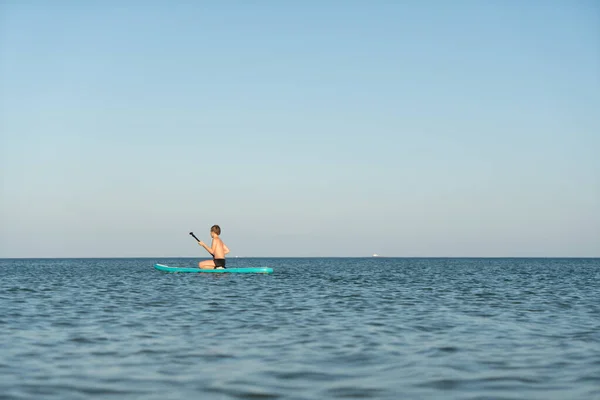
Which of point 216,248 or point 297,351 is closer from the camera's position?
point 297,351

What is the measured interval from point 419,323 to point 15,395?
359 inches

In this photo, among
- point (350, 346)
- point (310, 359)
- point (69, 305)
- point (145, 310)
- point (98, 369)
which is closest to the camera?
point (98, 369)

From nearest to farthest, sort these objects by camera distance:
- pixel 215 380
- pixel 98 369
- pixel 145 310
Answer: pixel 215 380
pixel 98 369
pixel 145 310

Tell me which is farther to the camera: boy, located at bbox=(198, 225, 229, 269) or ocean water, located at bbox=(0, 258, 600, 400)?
boy, located at bbox=(198, 225, 229, 269)

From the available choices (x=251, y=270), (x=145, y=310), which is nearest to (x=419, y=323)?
(x=145, y=310)

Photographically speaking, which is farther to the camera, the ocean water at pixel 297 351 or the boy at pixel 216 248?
the boy at pixel 216 248

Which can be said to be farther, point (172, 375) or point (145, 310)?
point (145, 310)

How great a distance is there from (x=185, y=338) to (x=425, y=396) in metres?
5.61

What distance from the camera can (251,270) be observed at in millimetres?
38500

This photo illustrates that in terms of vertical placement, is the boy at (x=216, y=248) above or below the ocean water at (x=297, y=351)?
above

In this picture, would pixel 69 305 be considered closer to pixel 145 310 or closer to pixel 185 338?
pixel 145 310

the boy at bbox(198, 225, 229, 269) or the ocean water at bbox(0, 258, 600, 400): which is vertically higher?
the boy at bbox(198, 225, 229, 269)

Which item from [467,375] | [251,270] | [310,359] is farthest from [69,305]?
[251,270]

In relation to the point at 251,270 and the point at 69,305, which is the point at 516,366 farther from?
the point at 251,270
